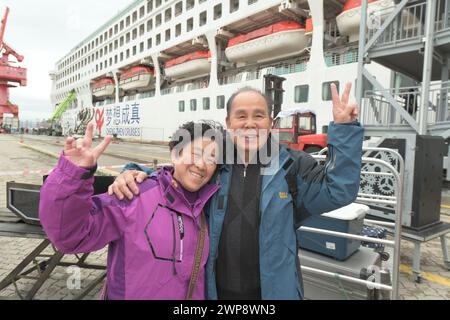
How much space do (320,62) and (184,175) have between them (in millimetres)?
17967

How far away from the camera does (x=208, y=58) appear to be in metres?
26.6

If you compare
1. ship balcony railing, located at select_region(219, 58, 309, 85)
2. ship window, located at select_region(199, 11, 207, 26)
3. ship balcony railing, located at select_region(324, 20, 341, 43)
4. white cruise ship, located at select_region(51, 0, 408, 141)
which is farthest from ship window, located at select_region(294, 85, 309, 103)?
ship window, located at select_region(199, 11, 207, 26)

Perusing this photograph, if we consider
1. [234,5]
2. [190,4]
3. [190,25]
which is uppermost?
[190,4]

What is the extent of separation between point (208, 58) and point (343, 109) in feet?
88.2

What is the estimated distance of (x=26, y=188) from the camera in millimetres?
2621

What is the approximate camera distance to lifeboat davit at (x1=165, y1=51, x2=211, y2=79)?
27281 mm

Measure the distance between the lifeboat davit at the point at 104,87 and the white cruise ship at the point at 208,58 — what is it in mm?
155

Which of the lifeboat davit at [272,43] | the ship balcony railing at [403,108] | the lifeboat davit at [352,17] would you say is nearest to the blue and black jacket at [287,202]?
the ship balcony railing at [403,108]

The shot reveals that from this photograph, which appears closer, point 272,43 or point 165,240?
point 165,240

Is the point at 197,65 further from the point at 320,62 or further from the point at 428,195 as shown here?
→ the point at 428,195

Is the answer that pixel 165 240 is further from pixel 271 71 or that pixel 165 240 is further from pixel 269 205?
pixel 271 71

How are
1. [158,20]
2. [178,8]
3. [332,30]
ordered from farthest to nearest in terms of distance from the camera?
1. [158,20]
2. [178,8]
3. [332,30]

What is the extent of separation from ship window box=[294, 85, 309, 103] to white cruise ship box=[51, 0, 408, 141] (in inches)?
2.5

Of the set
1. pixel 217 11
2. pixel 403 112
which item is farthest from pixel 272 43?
pixel 403 112
